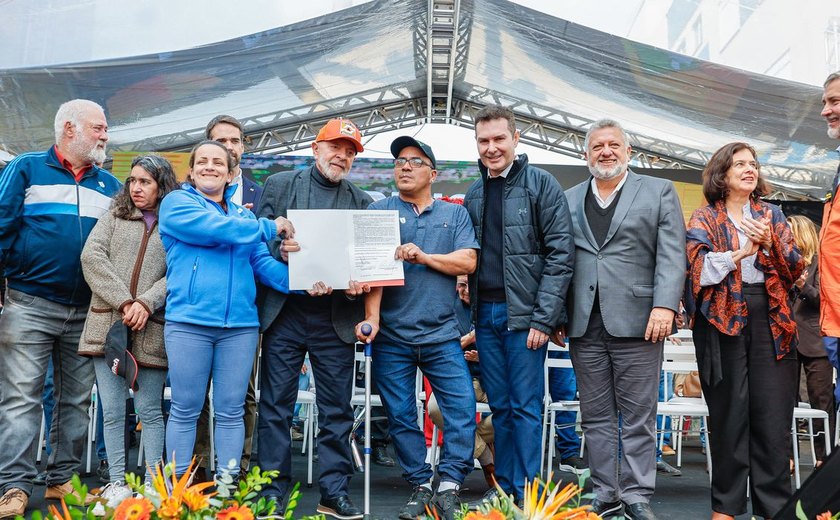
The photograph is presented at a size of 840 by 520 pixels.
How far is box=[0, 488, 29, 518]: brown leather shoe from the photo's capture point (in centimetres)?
308

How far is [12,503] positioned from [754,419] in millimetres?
3237

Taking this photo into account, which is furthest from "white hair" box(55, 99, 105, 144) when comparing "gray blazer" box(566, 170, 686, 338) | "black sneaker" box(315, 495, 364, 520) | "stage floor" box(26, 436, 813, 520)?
"gray blazer" box(566, 170, 686, 338)

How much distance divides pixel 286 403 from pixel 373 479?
1394mm

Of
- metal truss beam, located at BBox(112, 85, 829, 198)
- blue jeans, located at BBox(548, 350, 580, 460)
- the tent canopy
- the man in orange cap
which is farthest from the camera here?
metal truss beam, located at BBox(112, 85, 829, 198)

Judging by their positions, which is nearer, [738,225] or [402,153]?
[738,225]

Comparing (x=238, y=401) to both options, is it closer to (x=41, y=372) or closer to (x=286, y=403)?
(x=286, y=403)

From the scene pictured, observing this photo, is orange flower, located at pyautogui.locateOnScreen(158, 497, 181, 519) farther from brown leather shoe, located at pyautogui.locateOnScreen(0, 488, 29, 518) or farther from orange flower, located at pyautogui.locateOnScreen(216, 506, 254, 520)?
brown leather shoe, located at pyautogui.locateOnScreen(0, 488, 29, 518)

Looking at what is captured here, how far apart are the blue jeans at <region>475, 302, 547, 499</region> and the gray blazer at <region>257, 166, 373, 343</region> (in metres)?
0.64

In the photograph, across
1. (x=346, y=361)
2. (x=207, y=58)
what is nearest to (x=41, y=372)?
(x=346, y=361)

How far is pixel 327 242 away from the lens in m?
3.33

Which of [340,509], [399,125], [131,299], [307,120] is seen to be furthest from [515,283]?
[399,125]

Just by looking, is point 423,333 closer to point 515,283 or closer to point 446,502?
point 515,283

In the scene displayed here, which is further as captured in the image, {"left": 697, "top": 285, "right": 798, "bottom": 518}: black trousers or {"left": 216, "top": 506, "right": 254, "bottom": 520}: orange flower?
{"left": 697, "top": 285, "right": 798, "bottom": 518}: black trousers

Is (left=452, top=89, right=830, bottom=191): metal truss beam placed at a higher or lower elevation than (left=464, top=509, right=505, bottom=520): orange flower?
higher
